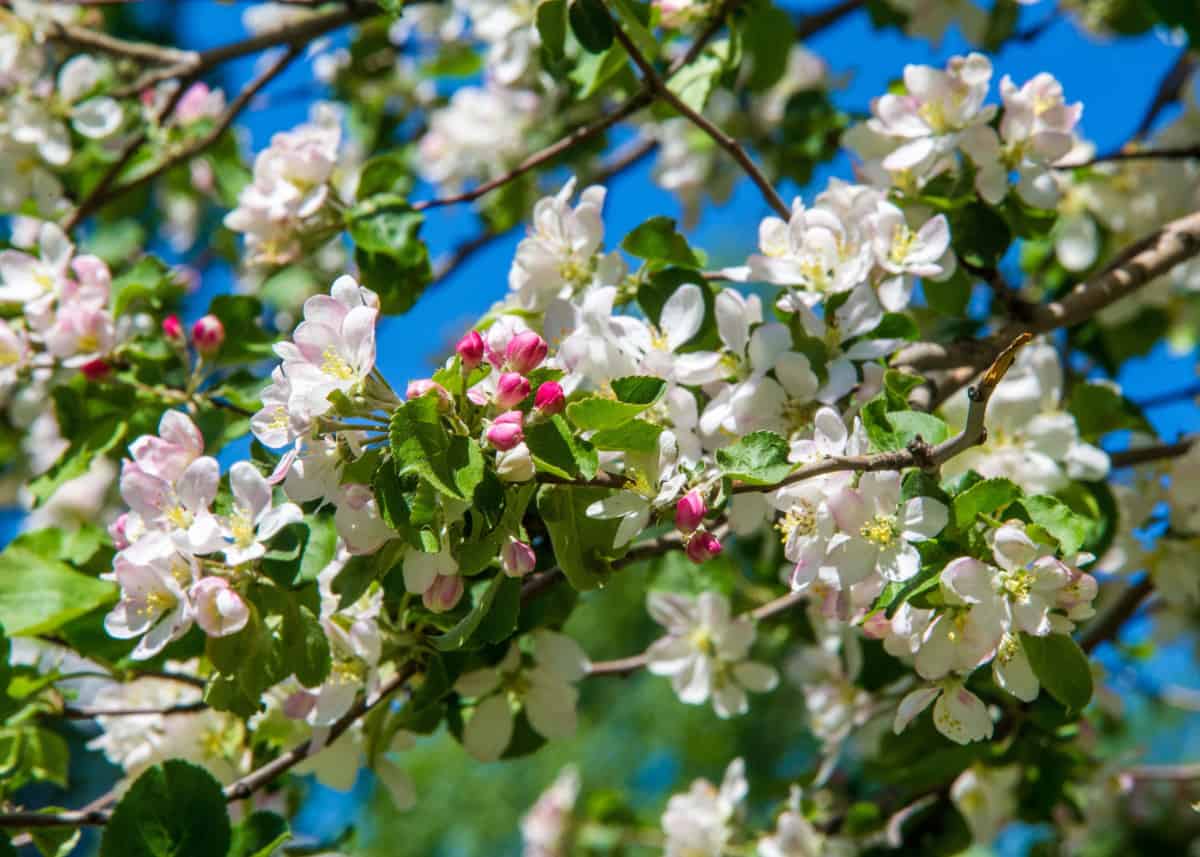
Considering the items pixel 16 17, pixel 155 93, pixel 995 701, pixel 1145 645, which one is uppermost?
pixel 16 17

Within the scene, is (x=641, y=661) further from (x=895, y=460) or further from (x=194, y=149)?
(x=194, y=149)

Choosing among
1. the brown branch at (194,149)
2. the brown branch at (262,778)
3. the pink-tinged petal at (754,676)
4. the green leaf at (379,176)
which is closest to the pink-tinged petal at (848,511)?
the brown branch at (262,778)

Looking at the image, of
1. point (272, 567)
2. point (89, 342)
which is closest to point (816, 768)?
point (272, 567)

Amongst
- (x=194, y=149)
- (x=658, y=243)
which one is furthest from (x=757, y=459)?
(x=194, y=149)

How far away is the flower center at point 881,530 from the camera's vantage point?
1207mm

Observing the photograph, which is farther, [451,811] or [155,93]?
[451,811]

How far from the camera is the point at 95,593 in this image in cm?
161

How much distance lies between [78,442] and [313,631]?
2.08 feet

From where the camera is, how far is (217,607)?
1.25m

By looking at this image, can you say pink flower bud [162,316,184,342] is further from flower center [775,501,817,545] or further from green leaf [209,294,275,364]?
flower center [775,501,817,545]

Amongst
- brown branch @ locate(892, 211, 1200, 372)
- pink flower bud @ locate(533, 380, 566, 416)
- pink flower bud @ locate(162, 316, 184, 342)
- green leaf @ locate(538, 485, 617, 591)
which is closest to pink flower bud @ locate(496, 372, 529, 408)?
pink flower bud @ locate(533, 380, 566, 416)

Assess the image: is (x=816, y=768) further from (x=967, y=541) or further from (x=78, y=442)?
(x=78, y=442)

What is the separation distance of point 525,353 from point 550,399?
0.07 metres

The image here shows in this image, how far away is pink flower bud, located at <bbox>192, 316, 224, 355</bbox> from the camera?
175 centimetres
